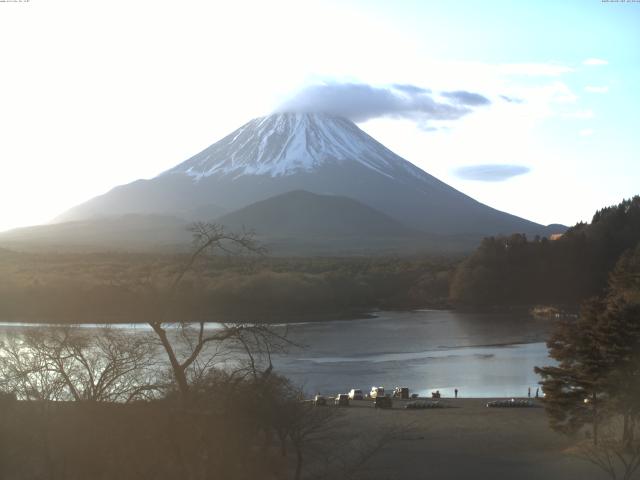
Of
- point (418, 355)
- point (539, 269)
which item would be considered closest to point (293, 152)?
point (539, 269)

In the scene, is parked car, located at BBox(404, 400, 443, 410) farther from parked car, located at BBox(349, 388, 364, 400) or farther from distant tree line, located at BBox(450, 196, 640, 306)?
distant tree line, located at BBox(450, 196, 640, 306)

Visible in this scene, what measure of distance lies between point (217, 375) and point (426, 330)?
24.1 metres

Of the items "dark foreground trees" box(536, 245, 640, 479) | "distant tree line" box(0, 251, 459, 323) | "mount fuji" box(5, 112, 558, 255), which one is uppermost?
"mount fuji" box(5, 112, 558, 255)

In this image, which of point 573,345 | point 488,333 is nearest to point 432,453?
point 573,345

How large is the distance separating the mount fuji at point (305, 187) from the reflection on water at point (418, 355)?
58.3m

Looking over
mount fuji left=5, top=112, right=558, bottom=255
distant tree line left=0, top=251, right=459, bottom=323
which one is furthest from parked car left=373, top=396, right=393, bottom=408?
mount fuji left=5, top=112, right=558, bottom=255

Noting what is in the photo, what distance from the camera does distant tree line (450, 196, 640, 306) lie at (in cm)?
4288

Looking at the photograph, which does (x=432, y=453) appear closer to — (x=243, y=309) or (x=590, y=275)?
(x=243, y=309)

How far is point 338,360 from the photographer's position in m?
22.3

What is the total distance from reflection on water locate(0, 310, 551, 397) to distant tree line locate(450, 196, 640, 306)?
9.29 m

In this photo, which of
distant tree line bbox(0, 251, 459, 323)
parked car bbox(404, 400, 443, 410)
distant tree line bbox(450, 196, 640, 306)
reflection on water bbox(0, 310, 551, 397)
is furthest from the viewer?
distant tree line bbox(450, 196, 640, 306)

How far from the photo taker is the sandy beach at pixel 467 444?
1020 cm

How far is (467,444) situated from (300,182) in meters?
90.4

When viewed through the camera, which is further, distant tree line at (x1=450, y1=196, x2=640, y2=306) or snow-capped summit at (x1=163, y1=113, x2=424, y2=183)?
snow-capped summit at (x1=163, y1=113, x2=424, y2=183)
